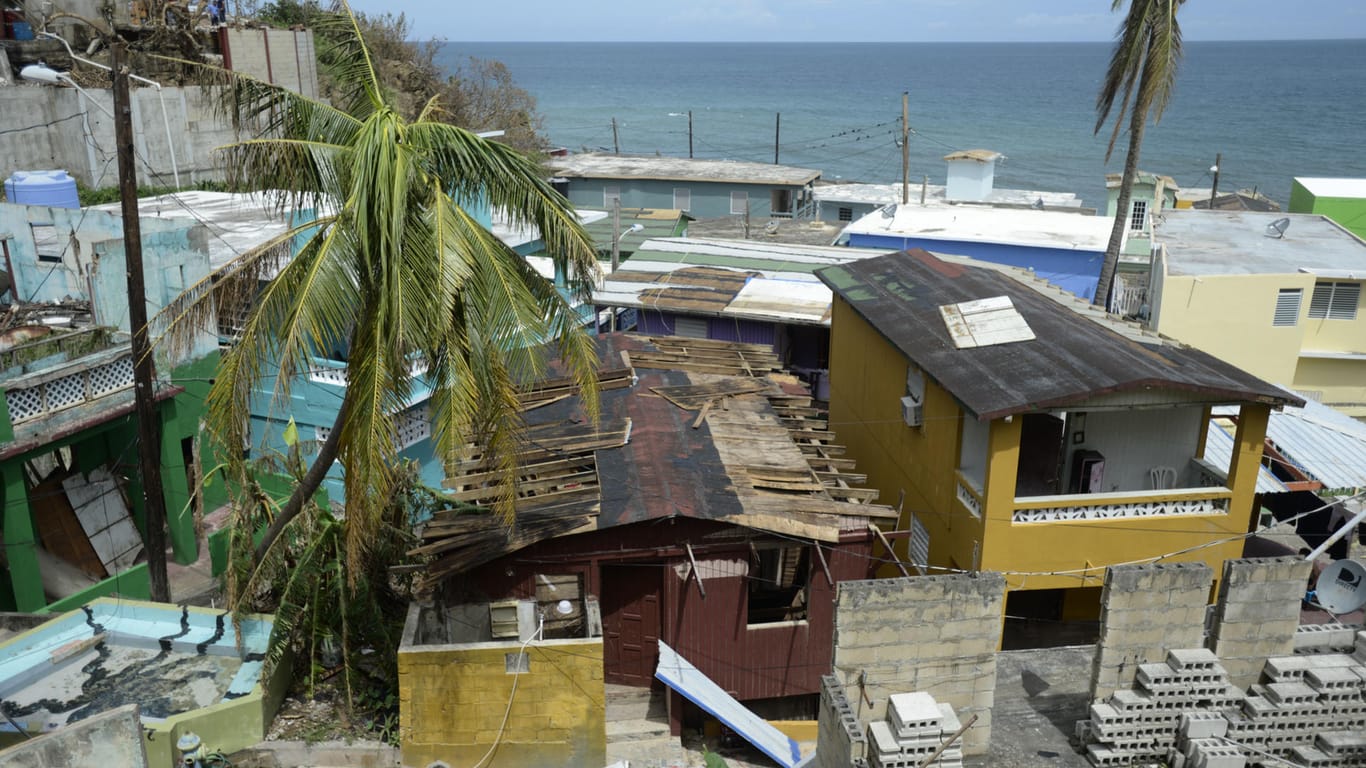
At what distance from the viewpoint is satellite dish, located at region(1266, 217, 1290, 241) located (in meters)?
32.2

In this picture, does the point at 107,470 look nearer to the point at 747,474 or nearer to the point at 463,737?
the point at 463,737

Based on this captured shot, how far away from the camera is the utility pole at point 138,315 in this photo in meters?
13.8

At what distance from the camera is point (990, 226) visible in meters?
35.7

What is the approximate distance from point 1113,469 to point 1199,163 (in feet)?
390

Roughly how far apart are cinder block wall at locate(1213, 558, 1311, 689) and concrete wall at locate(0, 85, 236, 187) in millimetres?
33484

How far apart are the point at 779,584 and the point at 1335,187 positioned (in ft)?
120

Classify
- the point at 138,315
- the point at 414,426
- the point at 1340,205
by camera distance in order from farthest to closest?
1. the point at 1340,205
2. the point at 414,426
3. the point at 138,315

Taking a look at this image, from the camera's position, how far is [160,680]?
15.5m

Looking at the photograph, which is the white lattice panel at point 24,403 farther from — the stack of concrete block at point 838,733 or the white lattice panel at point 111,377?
the stack of concrete block at point 838,733

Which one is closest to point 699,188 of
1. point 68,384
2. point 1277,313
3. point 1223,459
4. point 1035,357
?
point 1277,313

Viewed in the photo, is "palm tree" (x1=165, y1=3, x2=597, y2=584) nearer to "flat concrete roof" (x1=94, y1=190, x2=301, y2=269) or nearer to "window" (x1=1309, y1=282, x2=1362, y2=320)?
"flat concrete roof" (x1=94, y1=190, x2=301, y2=269)

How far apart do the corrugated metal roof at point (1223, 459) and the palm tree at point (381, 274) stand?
11911 millimetres

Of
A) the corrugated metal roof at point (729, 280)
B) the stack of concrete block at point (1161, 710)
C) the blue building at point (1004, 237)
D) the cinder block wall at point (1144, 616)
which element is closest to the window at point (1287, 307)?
the blue building at point (1004, 237)

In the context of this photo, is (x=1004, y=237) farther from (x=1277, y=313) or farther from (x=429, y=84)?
(x=429, y=84)
